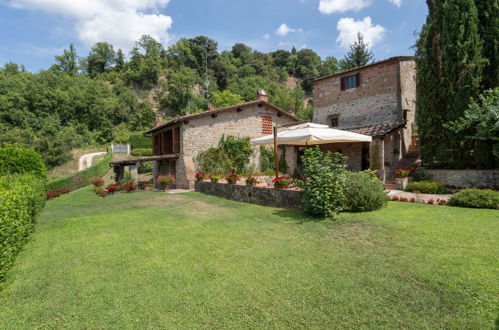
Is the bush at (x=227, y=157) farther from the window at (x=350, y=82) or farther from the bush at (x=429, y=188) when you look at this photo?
the bush at (x=429, y=188)

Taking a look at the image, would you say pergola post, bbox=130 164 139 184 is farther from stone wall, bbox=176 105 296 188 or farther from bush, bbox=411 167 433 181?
bush, bbox=411 167 433 181

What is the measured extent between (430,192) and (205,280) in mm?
10740

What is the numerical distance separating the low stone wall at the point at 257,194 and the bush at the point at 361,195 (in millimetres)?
→ 1516

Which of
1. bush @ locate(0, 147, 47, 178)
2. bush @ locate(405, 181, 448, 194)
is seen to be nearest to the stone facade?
bush @ locate(0, 147, 47, 178)

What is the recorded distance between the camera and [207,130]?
17.1 m

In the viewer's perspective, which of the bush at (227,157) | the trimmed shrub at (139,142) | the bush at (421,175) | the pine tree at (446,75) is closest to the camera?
the pine tree at (446,75)

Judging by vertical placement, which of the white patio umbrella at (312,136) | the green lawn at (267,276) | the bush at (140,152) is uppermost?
the bush at (140,152)

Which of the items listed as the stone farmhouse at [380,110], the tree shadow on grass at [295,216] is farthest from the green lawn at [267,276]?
the stone farmhouse at [380,110]

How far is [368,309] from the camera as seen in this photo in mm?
2865

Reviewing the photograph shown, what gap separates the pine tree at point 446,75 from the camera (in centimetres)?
1155

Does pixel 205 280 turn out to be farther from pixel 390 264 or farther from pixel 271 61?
pixel 271 61

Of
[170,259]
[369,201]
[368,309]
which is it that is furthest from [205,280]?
[369,201]

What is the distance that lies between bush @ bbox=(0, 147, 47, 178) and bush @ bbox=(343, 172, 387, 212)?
1444cm

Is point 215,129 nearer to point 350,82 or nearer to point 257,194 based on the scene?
point 257,194
